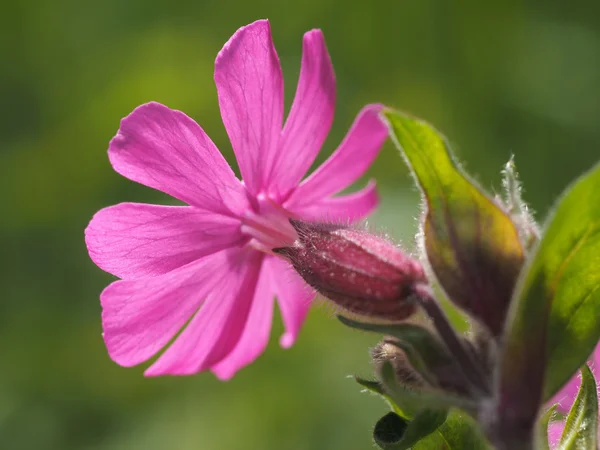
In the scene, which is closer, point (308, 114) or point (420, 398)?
point (420, 398)

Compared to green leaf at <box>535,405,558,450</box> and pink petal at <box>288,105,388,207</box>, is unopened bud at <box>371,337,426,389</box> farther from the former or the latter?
pink petal at <box>288,105,388,207</box>

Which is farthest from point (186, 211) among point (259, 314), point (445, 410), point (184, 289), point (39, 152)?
point (39, 152)

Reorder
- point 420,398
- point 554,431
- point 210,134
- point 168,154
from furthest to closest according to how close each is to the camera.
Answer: point 210,134, point 554,431, point 168,154, point 420,398

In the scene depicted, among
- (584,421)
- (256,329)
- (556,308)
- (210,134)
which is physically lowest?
(210,134)

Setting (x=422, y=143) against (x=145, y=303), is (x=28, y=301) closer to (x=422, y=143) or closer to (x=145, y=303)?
(x=145, y=303)

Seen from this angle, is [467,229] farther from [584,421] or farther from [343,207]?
[343,207]

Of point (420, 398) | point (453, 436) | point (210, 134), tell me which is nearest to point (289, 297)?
point (453, 436)

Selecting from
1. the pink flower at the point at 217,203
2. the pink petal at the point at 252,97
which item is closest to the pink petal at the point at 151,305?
the pink flower at the point at 217,203
